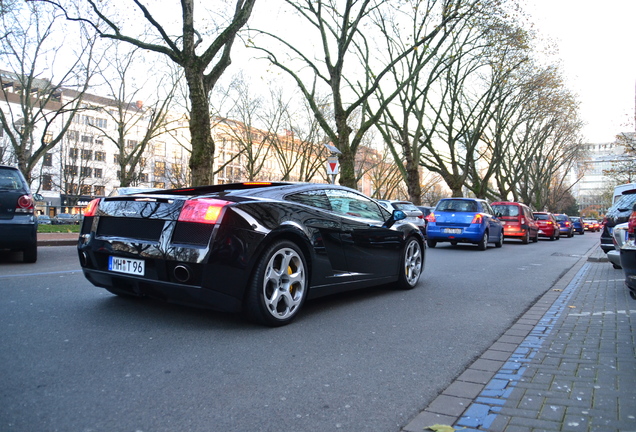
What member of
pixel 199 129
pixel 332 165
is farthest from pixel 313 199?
pixel 332 165

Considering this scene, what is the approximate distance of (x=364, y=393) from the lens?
3.21 m

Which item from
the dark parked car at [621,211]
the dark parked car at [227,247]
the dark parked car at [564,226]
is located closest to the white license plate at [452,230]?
the dark parked car at [621,211]

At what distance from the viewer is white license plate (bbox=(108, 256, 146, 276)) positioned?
464 cm

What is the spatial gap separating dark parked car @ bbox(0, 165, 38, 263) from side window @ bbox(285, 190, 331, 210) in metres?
5.68

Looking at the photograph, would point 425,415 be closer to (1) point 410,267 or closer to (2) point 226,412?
(2) point 226,412

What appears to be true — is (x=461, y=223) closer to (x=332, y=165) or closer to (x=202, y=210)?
(x=332, y=165)

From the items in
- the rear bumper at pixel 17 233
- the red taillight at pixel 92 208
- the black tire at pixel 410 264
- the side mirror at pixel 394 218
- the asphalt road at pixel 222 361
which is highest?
the red taillight at pixel 92 208

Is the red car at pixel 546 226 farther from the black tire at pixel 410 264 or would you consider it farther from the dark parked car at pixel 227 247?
the dark parked car at pixel 227 247

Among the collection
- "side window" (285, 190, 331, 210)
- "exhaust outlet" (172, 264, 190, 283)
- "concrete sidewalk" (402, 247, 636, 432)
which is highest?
"side window" (285, 190, 331, 210)

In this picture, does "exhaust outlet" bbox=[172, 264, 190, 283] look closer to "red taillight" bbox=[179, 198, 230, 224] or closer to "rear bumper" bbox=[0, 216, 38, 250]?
"red taillight" bbox=[179, 198, 230, 224]

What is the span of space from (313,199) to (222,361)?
7.51 ft

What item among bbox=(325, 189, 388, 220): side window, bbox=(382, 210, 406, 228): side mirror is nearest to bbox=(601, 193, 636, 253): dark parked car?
bbox=(382, 210, 406, 228): side mirror

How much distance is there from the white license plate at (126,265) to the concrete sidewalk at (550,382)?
275cm

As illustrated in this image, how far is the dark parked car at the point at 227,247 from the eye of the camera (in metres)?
4.41
